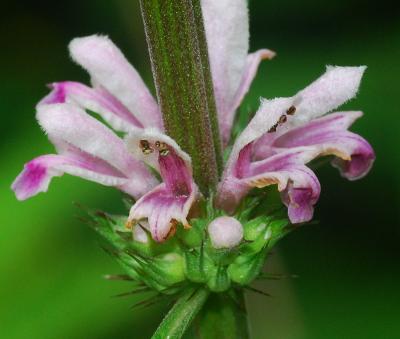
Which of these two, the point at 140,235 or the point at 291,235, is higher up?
the point at 291,235

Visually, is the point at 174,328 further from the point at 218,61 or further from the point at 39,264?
the point at 39,264

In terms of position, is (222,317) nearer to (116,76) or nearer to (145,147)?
(145,147)

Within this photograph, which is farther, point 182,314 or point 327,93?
point 327,93

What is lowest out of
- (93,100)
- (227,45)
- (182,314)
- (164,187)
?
(182,314)

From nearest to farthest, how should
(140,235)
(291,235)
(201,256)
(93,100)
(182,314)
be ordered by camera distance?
(182,314) → (201,256) → (140,235) → (93,100) → (291,235)

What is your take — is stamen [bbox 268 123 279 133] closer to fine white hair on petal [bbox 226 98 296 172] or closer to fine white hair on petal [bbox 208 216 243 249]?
fine white hair on petal [bbox 226 98 296 172]

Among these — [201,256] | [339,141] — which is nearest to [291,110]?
[339,141]

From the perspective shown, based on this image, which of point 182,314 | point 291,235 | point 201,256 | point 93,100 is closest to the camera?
point 182,314

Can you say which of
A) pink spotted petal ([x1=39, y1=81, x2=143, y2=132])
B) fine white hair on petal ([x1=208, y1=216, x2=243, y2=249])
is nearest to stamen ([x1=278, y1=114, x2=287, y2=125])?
fine white hair on petal ([x1=208, y1=216, x2=243, y2=249])
